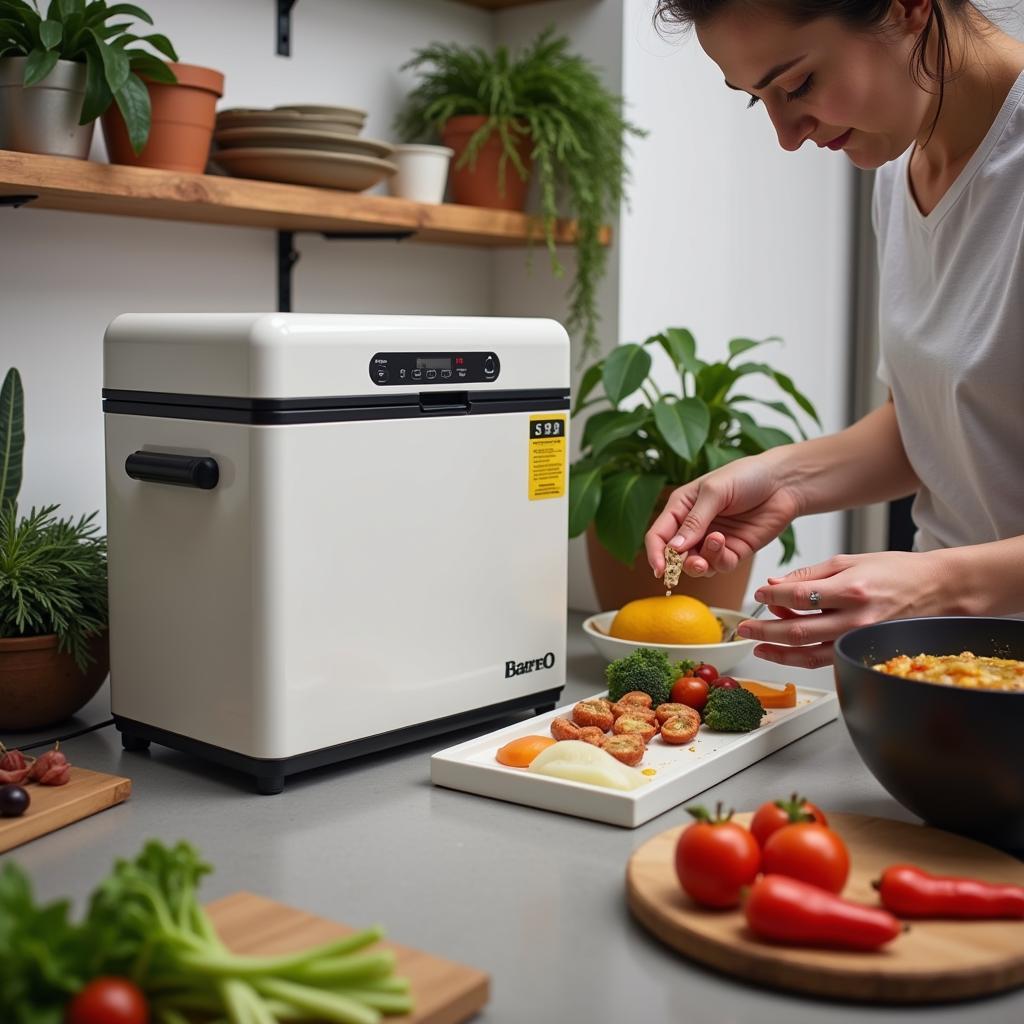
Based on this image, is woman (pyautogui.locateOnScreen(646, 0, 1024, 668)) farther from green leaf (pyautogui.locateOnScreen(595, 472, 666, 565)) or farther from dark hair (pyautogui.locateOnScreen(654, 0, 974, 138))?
green leaf (pyautogui.locateOnScreen(595, 472, 666, 565))

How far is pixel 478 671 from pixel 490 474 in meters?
0.20

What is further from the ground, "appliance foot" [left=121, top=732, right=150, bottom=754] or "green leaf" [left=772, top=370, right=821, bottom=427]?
"green leaf" [left=772, top=370, right=821, bottom=427]

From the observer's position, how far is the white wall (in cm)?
211

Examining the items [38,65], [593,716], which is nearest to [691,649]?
[593,716]

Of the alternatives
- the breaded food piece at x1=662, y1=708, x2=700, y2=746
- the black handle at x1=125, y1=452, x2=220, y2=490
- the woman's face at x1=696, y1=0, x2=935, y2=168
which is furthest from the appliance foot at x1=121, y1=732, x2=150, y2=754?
the woman's face at x1=696, y1=0, x2=935, y2=168

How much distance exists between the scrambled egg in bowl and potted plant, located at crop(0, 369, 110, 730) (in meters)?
0.79

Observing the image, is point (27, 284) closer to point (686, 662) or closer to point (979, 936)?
point (686, 662)

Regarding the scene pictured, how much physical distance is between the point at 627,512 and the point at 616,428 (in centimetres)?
14

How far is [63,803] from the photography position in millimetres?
1059

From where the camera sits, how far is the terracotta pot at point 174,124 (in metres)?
1.50

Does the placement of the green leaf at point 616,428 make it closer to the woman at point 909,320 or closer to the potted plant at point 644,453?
the potted plant at point 644,453

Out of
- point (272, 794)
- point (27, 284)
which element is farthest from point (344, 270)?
point (272, 794)

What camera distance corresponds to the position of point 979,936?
2.73 ft

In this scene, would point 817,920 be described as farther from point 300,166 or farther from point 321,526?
point 300,166
